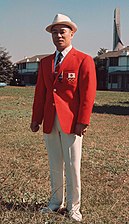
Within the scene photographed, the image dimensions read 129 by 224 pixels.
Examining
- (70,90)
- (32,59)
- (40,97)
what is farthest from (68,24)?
(32,59)

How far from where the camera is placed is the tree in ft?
173

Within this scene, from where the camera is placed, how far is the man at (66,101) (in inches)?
128

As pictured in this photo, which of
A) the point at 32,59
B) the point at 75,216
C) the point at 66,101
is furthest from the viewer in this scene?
the point at 32,59

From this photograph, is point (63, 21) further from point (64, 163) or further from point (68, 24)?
point (64, 163)

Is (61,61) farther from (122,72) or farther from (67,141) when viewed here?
(122,72)

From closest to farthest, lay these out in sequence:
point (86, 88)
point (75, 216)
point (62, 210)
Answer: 1. point (86, 88)
2. point (75, 216)
3. point (62, 210)

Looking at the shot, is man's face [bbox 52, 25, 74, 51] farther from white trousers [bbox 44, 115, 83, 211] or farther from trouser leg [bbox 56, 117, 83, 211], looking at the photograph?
trouser leg [bbox 56, 117, 83, 211]

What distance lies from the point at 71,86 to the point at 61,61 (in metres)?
0.26

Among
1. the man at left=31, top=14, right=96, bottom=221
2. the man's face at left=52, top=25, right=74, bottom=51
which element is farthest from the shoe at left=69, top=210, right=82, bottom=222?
the man's face at left=52, top=25, right=74, bottom=51

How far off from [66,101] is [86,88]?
232 millimetres

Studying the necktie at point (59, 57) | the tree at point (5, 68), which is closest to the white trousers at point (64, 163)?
the necktie at point (59, 57)

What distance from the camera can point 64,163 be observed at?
352 cm

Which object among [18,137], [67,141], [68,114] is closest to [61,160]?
[67,141]

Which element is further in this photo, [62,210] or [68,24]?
[62,210]
